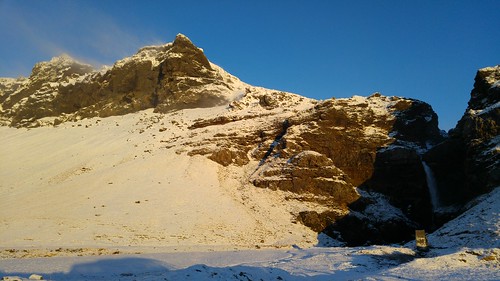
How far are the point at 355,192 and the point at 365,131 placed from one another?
28.0ft

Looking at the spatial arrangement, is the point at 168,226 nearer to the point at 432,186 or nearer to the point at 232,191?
the point at 232,191

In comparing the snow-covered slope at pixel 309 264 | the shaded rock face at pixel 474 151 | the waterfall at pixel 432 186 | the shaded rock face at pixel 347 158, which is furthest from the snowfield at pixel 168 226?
the waterfall at pixel 432 186

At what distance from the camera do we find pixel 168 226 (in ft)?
97.2

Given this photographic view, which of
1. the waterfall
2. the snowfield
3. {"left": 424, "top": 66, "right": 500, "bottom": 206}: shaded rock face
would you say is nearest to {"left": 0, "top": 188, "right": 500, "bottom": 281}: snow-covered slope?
the snowfield

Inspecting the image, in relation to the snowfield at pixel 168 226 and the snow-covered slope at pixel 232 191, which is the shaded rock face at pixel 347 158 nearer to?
the snow-covered slope at pixel 232 191

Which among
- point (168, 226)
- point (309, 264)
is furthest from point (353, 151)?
point (309, 264)

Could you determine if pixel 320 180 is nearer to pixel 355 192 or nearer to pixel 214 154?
pixel 355 192

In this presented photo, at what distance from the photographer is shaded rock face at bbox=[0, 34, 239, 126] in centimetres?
6725

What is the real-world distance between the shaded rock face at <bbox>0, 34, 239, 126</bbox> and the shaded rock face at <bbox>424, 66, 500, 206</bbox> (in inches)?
1442

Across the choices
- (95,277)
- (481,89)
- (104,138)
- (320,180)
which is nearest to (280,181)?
(320,180)

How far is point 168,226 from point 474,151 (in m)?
25.5

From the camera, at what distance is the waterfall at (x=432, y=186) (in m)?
37.3

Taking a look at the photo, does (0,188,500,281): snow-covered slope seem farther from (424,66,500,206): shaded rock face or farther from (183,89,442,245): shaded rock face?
(183,89,442,245): shaded rock face

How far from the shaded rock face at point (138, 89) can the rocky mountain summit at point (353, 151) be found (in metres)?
3.27
